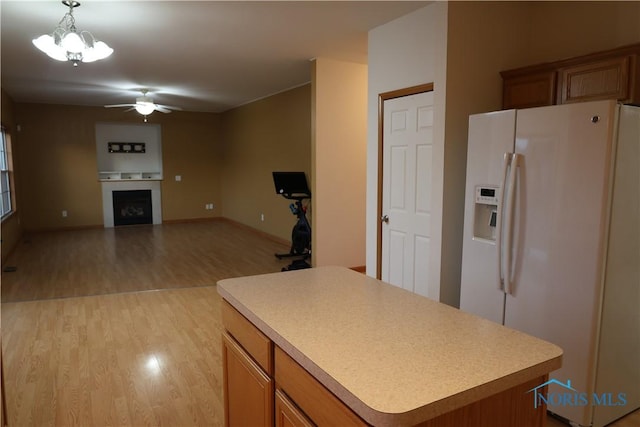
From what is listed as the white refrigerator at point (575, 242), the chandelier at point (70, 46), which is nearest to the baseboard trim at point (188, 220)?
the chandelier at point (70, 46)

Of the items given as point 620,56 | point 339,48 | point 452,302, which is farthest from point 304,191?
point 620,56

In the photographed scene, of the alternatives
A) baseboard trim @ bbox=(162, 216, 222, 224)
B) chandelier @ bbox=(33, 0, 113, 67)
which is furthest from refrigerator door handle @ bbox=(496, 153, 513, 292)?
baseboard trim @ bbox=(162, 216, 222, 224)

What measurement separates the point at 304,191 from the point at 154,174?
5.20 m

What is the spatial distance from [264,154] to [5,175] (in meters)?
4.22

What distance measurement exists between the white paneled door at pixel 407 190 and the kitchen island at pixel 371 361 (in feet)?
5.94

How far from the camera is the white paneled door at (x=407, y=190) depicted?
11.5 ft

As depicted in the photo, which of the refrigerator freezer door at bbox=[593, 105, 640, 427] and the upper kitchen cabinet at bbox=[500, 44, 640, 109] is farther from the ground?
the upper kitchen cabinet at bbox=[500, 44, 640, 109]

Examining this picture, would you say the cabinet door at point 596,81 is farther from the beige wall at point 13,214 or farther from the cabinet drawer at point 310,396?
the beige wall at point 13,214

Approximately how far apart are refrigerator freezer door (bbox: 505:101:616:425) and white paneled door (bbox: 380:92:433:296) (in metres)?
1.07

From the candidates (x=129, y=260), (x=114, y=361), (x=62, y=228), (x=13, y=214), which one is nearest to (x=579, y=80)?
(x=114, y=361)

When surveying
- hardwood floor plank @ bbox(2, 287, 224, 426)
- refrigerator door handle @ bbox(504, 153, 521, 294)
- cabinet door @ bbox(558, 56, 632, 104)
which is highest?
cabinet door @ bbox(558, 56, 632, 104)

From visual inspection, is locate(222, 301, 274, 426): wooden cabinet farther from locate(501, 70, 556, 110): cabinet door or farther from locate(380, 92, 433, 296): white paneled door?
locate(501, 70, 556, 110): cabinet door

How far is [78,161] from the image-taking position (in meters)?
8.95

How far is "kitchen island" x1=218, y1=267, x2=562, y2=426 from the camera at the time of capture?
1043 millimetres
